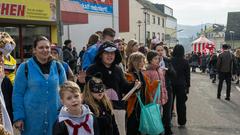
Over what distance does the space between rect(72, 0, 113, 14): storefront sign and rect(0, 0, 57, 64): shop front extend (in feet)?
26.7

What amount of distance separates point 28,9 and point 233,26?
73.9 meters

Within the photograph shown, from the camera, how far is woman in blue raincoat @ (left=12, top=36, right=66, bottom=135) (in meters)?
4.49

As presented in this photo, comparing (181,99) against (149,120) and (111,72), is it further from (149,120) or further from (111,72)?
(111,72)

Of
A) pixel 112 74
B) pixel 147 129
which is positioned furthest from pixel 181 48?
pixel 112 74

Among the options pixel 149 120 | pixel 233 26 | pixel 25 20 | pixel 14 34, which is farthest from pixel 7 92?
pixel 233 26

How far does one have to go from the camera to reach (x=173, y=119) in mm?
9586

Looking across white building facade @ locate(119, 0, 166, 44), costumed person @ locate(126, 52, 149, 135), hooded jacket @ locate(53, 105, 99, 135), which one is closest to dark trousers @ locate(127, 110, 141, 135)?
costumed person @ locate(126, 52, 149, 135)

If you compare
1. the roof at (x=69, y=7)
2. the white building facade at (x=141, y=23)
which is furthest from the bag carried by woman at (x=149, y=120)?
the white building facade at (x=141, y=23)

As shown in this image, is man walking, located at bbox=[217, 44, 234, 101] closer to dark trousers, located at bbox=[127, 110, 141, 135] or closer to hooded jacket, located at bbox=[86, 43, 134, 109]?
dark trousers, located at bbox=[127, 110, 141, 135]

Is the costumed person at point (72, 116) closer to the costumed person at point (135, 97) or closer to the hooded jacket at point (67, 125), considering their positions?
the hooded jacket at point (67, 125)

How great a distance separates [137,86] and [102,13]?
27012mm

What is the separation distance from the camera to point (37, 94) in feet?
14.7

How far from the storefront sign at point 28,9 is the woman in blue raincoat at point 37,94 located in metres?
11.6

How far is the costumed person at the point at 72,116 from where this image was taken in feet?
12.2
